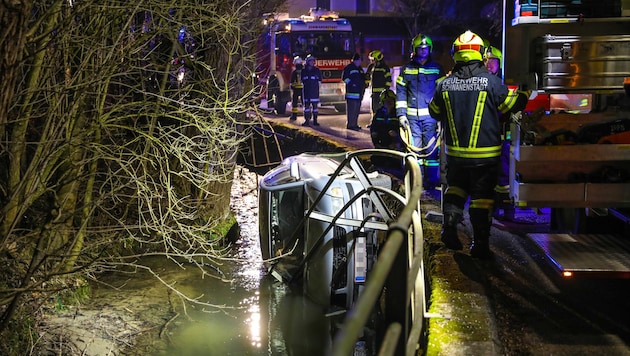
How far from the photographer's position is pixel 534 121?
5.21 meters

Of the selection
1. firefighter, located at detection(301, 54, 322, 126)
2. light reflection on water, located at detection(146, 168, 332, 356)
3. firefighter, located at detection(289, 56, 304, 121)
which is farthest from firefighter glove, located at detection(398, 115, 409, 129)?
firefighter, located at detection(289, 56, 304, 121)

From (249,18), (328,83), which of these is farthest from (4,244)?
(328,83)

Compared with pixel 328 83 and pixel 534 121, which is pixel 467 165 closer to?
pixel 534 121

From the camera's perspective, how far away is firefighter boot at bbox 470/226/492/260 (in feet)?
19.3

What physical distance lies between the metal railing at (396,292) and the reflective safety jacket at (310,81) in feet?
43.1

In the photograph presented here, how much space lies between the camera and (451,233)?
616 cm

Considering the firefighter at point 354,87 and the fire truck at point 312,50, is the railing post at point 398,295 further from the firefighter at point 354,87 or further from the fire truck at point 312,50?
the fire truck at point 312,50

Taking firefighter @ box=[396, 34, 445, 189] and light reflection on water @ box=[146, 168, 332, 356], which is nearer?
light reflection on water @ box=[146, 168, 332, 356]

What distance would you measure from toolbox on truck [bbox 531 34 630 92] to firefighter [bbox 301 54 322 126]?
11424mm

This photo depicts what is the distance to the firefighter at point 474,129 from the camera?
19.1 feet

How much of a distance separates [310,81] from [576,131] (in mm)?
12120

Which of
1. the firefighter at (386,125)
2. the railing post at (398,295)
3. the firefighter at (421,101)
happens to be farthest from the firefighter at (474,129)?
the firefighter at (386,125)

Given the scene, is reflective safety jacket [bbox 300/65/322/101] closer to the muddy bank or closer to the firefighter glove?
the firefighter glove

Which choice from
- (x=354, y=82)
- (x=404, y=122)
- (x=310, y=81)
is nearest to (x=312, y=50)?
(x=310, y=81)
